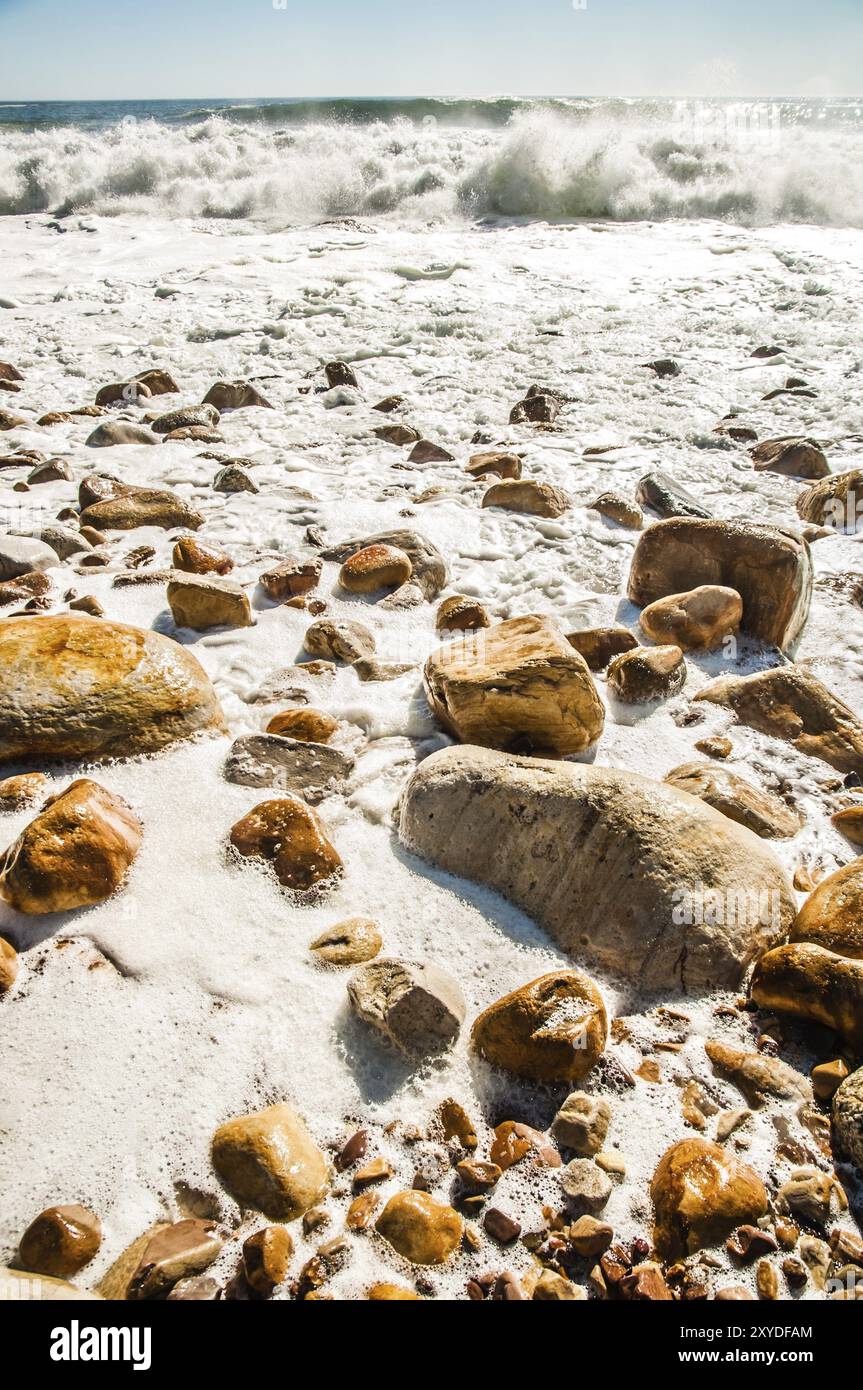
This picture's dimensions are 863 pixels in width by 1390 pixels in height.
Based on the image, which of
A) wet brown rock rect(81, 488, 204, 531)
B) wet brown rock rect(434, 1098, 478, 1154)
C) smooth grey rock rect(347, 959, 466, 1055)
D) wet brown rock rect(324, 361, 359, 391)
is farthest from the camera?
wet brown rock rect(324, 361, 359, 391)

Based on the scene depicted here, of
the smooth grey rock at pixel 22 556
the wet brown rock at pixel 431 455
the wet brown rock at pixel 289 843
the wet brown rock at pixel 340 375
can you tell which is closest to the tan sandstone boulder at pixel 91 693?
the wet brown rock at pixel 289 843

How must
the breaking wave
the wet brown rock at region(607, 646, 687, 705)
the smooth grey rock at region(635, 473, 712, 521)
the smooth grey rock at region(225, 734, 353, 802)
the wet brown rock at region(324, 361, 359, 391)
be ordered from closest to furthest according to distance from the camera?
the smooth grey rock at region(225, 734, 353, 802) < the wet brown rock at region(607, 646, 687, 705) < the smooth grey rock at region(635, 473, 712, 521) < the wet brown rock at region(324, 361, 359, 391) < the breaking wave

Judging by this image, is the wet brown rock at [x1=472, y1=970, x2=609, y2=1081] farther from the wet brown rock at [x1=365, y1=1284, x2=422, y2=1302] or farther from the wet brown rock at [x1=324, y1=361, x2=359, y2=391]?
the wet brown rock at [x1=324, y1=361, x2=359, y2=391]

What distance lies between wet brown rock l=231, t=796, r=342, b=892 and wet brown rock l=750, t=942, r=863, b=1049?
0.95 meters

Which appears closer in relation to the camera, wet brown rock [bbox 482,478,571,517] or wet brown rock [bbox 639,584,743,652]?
wet brown rock [bbox 639,584,743,652]

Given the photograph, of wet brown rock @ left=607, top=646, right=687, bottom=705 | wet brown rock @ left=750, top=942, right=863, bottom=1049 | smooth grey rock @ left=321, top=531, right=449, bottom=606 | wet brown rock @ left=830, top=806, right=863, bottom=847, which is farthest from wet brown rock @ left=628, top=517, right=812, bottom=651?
wet brown rock @ left=750, top=942, right=863, bottom=1049

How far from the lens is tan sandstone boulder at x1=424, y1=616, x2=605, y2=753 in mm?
2191

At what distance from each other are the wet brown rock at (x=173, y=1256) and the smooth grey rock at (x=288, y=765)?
3.42ft

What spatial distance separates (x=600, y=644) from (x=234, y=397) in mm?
3495

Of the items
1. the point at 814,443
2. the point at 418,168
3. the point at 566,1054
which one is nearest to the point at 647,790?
the point at 566,1054

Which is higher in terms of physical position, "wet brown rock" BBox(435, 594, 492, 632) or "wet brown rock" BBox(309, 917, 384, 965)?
"wet brown rock" BBox(435, 594, 492, 632)

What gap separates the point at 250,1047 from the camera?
154 centimetres
